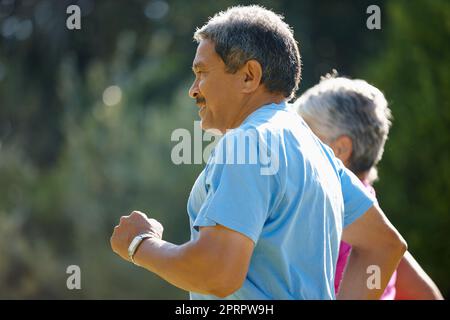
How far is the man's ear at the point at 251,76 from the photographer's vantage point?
7.82 feet

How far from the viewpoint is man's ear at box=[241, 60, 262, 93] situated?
238 cm

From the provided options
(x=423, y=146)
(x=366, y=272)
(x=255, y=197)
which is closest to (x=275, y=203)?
(x=255, y=197)

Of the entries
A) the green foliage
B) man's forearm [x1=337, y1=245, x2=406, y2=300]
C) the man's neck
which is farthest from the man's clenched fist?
the green foliage

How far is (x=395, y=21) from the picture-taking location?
931 cm

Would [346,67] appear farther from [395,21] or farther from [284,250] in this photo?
[284,250]

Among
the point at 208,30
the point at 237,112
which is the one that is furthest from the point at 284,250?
the point at 208,30

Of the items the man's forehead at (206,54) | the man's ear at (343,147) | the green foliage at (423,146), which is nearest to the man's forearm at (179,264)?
the man's forehead at (206,54)

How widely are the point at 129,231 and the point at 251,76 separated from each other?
547 mm

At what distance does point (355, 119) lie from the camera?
3.39 metres

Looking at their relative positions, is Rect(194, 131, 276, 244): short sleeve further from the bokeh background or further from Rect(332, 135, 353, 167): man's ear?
the bokeh background

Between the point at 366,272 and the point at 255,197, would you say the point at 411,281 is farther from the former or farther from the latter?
the point at 255,197

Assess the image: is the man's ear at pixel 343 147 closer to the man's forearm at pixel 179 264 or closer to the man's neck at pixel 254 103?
the man's neck at pixel 254 103

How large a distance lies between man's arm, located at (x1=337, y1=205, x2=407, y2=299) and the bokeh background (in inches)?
217
